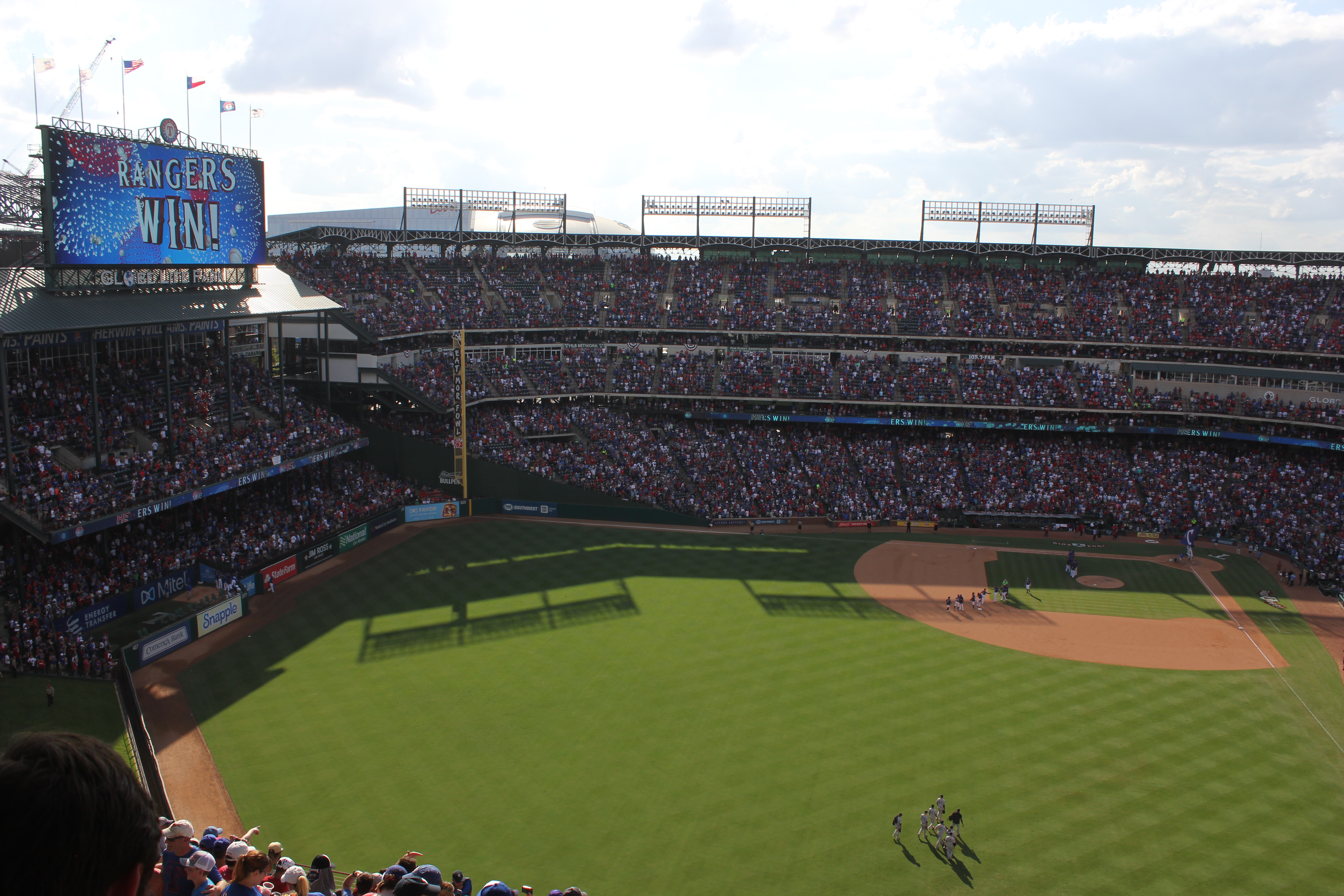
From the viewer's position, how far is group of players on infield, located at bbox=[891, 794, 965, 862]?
20062 mm

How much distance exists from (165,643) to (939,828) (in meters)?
25.2

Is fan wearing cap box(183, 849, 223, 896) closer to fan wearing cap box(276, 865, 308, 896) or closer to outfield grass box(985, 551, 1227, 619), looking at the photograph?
fan wearing cap box(276, 865, 308, 896)

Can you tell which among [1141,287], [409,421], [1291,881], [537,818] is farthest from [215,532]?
[1141,287]

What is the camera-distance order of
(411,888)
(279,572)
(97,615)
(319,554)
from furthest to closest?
(319,554) → (279,572) → (97,615) → (411,888)

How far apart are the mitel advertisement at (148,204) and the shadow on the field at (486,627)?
18339 mm

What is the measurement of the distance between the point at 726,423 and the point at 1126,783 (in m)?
37.2

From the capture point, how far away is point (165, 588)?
3297 cm

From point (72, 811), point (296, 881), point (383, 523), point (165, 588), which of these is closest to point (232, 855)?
point (296, 881)

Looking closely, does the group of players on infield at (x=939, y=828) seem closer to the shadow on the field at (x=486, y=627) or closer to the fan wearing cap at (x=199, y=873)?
the shadow on the field at (x=486, y=627)

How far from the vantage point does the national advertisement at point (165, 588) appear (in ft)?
104

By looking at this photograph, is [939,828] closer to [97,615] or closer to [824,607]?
[824,607]

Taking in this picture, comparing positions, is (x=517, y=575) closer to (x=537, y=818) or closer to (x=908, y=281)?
(x=537, y=818)

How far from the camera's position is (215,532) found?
37.2 m

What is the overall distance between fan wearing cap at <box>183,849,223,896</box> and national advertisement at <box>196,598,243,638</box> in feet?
87.7
